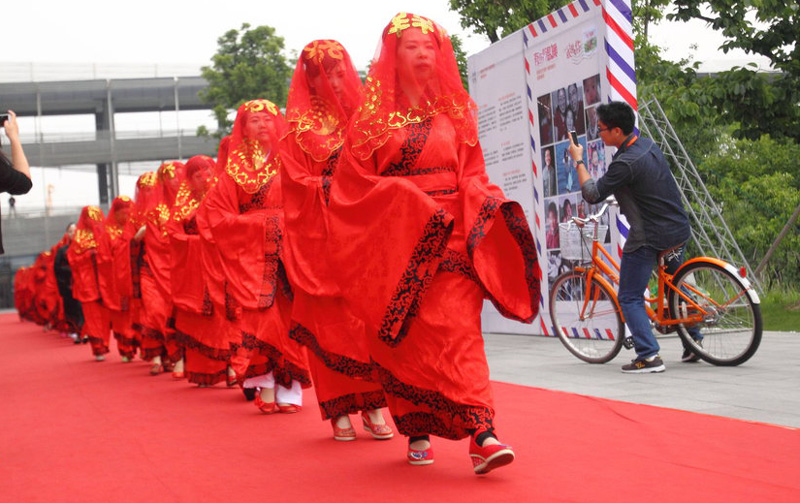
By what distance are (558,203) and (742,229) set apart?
32.0ft

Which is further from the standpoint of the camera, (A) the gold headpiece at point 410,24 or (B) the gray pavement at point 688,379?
(B) the gray pavement at point 688,379

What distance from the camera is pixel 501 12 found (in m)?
15.7

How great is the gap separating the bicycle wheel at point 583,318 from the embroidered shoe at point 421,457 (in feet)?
11.0

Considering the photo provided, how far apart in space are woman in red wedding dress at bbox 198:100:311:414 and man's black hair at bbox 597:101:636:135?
2148 mm

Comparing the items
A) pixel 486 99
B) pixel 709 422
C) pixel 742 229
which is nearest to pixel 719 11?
pixel 486 99

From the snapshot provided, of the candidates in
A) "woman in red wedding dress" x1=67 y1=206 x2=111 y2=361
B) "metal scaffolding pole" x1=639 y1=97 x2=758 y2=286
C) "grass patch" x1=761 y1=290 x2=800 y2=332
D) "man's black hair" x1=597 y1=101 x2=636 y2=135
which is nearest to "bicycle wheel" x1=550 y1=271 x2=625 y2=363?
"man's black hair" x1=597 y1=101 x2=636 y2=135

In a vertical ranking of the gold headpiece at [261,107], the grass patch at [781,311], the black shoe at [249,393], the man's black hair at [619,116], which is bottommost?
the black shoe at [249,393]

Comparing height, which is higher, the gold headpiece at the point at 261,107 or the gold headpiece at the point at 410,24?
the gold headpiece at the point at 261,107

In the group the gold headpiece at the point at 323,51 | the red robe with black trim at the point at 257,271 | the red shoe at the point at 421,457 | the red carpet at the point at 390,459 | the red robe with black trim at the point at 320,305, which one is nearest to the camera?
the red carpet at the point at 390,459

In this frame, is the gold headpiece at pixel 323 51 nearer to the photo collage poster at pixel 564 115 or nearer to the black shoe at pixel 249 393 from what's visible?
the black shoe at pixel 249 393

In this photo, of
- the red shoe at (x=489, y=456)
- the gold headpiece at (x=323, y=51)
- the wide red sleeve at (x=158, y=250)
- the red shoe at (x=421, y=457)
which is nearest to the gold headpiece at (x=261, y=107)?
the gold headpiece at (x=323, y=51)

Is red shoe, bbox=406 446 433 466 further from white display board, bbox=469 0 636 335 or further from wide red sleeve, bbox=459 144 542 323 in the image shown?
white display board, bbox=469 0 636 335

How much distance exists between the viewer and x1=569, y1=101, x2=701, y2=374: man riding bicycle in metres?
6.40

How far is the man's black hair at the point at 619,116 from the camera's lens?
654cm
